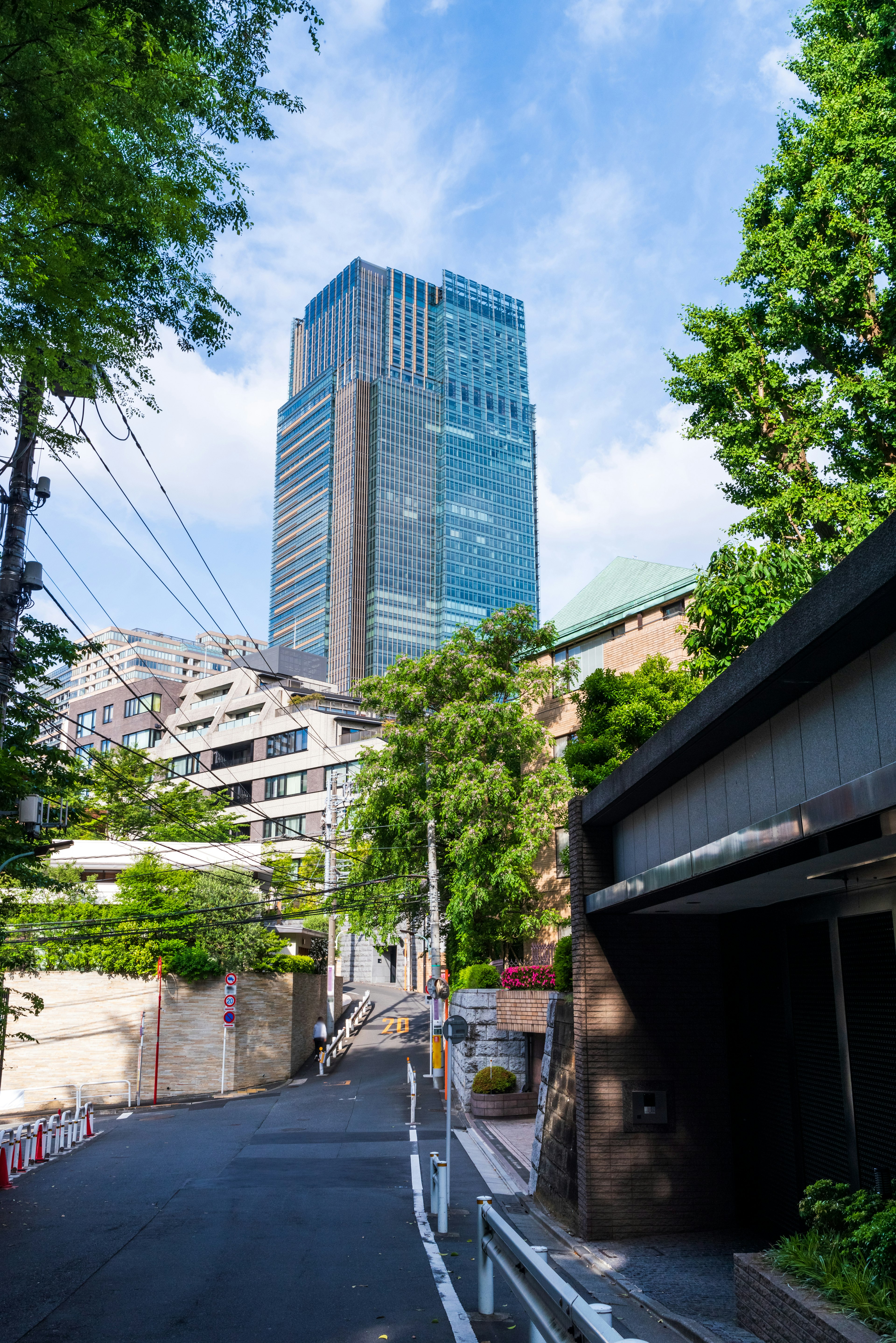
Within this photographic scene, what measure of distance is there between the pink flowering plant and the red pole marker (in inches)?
472

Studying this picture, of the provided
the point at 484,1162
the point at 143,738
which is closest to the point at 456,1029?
the point at 484,1162

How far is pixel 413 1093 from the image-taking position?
24.5 m

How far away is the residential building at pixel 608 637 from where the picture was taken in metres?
31.0

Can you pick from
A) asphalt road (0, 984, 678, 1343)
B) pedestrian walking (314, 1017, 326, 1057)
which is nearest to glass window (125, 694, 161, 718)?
pedestrian walking (314, 1017, 326, 1057)

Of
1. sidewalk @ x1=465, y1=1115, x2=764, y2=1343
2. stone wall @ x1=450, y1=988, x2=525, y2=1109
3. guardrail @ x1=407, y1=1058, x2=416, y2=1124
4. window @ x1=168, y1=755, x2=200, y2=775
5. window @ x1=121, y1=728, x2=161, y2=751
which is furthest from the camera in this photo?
window @ x1=121, y1=728, x2=161, y2=751

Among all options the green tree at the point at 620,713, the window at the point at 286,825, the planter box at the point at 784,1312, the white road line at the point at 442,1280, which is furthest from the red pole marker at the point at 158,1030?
the window at the point at 286,825

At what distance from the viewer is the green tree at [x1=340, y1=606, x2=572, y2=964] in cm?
2967

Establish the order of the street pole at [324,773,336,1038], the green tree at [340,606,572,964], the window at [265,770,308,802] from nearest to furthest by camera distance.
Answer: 1. the green tree at [340,606,572,964]
2. the street pole at [324,773,336,1038]
3. the window at [265,770,308,802]

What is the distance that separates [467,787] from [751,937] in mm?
18120

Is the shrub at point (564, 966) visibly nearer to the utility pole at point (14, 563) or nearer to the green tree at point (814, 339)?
the green tree at point (814, 339)

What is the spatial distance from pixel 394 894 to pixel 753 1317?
2645 cm

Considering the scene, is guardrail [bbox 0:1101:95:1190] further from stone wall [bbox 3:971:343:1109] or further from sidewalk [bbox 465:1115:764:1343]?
sidewalk [bbox 465:1115:764:1343]

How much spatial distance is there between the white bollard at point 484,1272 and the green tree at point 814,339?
41.9ft

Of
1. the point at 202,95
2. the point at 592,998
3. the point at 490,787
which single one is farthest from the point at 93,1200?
the point at 490,787
